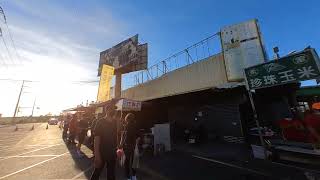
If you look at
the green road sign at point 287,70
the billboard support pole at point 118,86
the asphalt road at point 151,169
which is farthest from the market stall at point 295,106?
the billboard support pole at point 118,86

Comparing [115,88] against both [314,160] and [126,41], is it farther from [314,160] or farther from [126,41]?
[314,160]

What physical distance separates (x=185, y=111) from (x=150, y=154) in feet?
19.9

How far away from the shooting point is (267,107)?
14859 mm

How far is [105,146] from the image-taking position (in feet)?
16.5

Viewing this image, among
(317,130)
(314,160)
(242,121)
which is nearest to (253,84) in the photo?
(317,130)

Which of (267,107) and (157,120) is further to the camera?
(157,120)

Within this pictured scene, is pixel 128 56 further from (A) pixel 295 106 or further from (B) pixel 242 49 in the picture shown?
(A) pixel 295 106

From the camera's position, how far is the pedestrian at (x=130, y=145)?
638cm

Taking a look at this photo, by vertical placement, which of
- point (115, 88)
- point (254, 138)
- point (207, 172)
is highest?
point (115, 88)

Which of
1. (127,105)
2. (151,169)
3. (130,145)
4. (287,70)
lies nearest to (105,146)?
(130,145)

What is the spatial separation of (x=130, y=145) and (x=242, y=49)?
7680mm

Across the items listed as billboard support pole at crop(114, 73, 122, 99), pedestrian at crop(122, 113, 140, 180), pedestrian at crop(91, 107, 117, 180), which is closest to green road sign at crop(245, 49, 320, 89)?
pedestrian at crop(122, 113, 140, 180)

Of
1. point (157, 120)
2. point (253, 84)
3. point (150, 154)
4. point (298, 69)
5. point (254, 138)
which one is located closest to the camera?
point (298, 69)

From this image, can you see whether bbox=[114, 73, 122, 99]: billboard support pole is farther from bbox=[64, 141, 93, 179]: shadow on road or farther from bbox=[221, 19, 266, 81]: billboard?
bbox=[221, 19, 266, 81]: billboard
